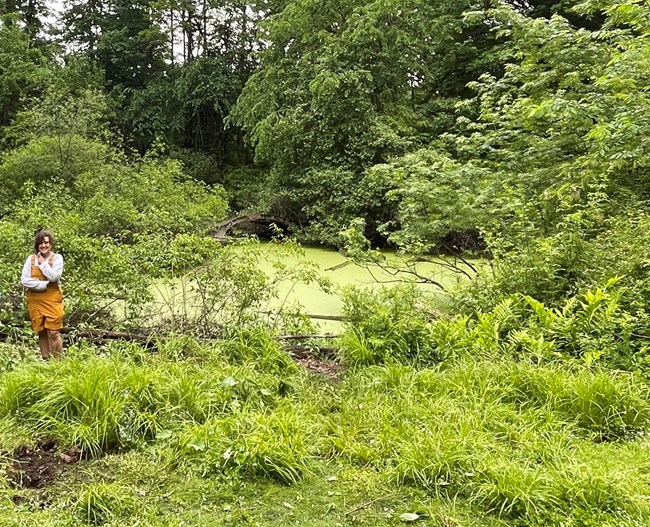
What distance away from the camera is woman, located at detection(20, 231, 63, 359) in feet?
11.4

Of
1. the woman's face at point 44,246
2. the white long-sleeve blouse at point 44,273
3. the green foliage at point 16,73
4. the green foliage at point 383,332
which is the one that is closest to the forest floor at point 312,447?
the green foliage at point 383,332

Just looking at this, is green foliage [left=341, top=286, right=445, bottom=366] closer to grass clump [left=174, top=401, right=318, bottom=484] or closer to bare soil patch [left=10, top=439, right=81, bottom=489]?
grass clump [left=174, top=401, right=318, bottom=484]

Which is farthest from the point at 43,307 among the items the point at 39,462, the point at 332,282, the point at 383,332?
the point at 332,282

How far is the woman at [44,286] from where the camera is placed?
11.4ft

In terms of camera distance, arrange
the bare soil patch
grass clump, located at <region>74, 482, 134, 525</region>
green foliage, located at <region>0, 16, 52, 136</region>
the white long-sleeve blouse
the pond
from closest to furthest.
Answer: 1. grass clump, located at <region>74, 482, 134, 525</region>
2. the bare soil patch
3. the white long-sleeve blouse
4. the pond
5. green foliage, located at <region>0, 16, 52, 136</region>

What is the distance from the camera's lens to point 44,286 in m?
3.47

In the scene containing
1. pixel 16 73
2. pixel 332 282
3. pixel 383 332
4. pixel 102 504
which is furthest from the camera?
pixel 16 73

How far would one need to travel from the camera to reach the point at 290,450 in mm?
2244

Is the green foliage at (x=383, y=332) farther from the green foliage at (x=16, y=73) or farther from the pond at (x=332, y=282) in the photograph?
the green foliage at (x=16, y=73)

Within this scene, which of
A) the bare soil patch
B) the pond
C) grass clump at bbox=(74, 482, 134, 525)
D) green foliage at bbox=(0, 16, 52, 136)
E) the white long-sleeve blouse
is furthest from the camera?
green foliage at bbox=(0, 16, 52, 136)

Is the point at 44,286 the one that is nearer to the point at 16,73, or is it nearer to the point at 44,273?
the point at 44,273

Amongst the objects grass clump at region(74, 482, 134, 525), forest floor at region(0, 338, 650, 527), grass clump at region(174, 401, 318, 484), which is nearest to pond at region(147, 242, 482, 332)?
forest floor at region(0, 338, 650, 527)

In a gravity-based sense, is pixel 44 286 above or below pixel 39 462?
above

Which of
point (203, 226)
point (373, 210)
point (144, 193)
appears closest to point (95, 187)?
point (144, 193)
